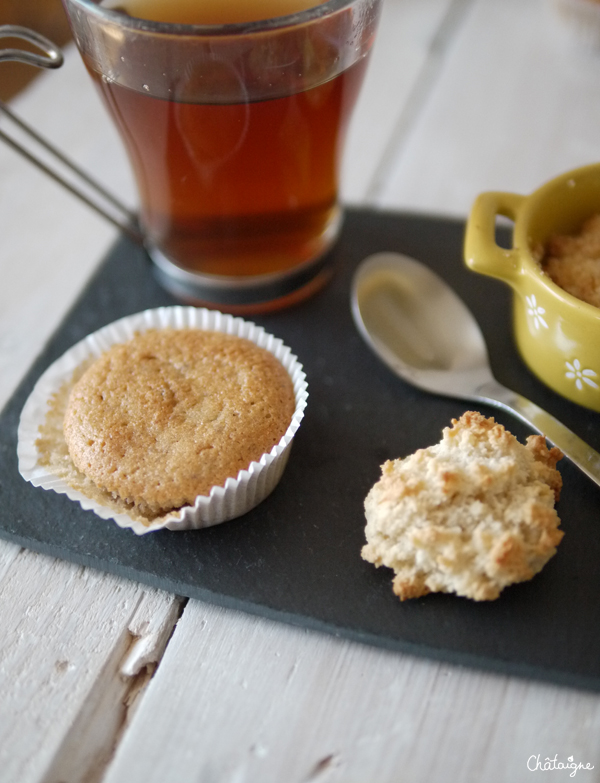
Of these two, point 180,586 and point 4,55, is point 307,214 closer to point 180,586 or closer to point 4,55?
point 4,55

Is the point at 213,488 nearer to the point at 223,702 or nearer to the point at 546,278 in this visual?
the point at 223,702

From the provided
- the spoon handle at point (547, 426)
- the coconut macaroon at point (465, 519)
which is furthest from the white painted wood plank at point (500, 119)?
the coconut macaroon at point (465, 519)

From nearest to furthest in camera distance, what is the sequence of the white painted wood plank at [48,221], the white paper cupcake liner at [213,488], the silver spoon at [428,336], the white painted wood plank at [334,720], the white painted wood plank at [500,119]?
the white painted wood plank at [334,720] → the white paper cupcake liner at [213,488] → the silver spoon at [428,336] → the white painted wood plank at [48,221] → the white painted wood plank at [500,119]

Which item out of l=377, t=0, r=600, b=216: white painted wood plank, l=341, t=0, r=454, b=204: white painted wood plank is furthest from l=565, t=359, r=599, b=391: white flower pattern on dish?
l=341, t=0, r=454, b=204: white painted wood plank

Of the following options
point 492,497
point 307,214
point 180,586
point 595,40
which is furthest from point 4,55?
point 595,40

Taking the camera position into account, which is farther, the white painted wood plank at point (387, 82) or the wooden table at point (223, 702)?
the white painted wood plank at point (387, 82)

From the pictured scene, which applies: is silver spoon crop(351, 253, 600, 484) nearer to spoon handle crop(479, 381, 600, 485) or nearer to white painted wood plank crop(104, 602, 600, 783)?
spoon handle crop(479, 381, 600, 485)

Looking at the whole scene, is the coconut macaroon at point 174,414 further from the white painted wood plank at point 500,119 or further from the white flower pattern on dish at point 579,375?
the white painted wood plank at point 500,119

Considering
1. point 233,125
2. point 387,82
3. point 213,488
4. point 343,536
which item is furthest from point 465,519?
point 387,82
